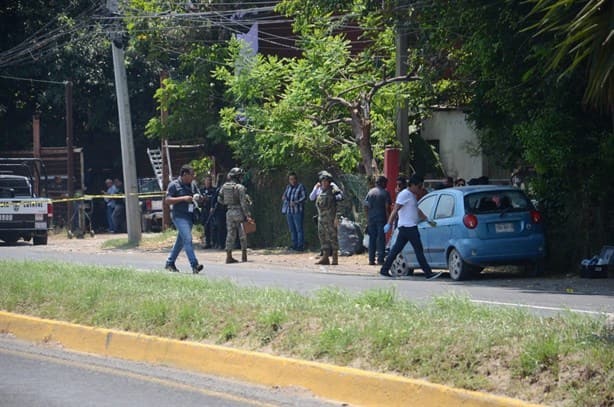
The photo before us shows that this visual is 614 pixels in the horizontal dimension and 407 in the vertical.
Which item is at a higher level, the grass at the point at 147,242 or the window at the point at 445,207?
the window at the point at 445,207

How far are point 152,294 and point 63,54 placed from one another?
96.5 feet

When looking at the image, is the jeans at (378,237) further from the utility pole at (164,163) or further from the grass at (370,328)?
the utility pole at (164,163)

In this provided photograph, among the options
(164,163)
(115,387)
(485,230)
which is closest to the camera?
(115,387)

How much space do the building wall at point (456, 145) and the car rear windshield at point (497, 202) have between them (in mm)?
11913

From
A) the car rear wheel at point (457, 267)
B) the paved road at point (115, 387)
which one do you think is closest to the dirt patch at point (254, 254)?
the car rear wheel at point (457, 267)

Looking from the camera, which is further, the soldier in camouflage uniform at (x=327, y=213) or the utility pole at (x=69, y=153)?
the utility pole at (x=69, y=153)

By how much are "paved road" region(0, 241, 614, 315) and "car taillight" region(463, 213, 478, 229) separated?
928 mm

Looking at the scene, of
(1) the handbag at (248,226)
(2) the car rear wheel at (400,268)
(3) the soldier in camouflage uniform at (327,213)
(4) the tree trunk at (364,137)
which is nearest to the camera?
(2) the car rear wheel at (400,268)

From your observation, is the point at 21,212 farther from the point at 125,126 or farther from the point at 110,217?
the point at 110,217

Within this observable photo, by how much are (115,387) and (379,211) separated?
13.2m

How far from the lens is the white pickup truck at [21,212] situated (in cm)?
A: 3139

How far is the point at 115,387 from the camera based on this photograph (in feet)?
30.1

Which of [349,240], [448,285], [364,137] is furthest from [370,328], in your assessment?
[364,137]

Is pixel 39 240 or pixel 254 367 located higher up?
pixel 39 240
